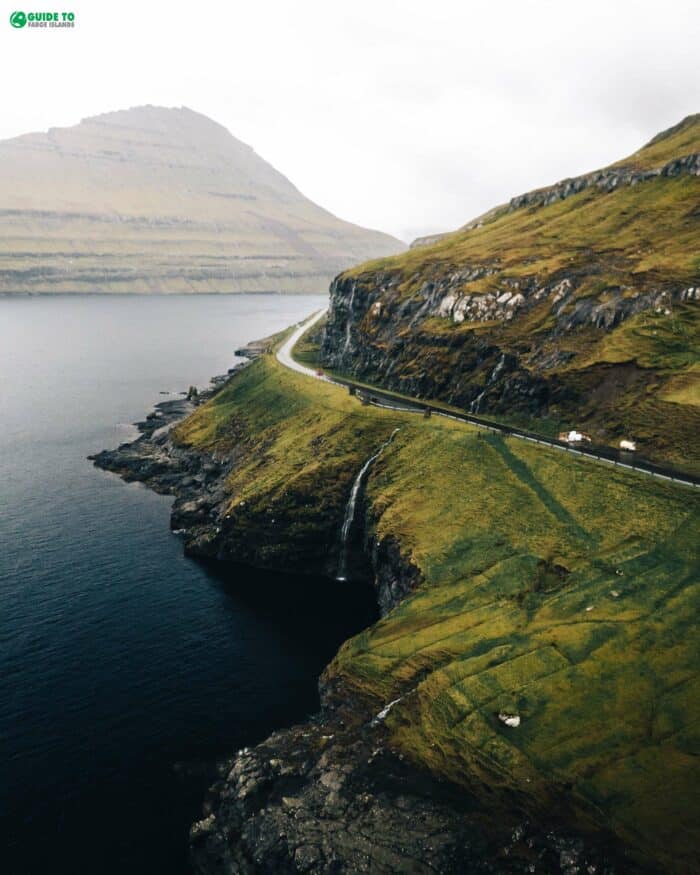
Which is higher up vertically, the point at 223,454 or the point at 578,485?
the point at 578,485

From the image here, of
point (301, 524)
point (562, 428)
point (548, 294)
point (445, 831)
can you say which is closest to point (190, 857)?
point (445, 831)

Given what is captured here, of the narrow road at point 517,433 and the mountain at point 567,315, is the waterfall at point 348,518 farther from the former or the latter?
the mountain at point 567,315

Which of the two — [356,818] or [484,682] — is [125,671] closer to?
[356,818]

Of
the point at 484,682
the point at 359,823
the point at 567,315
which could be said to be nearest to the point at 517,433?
the point at 567,315

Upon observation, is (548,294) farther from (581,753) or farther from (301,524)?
(581,753)

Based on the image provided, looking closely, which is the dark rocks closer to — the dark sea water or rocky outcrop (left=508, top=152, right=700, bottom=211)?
the dark sea water
